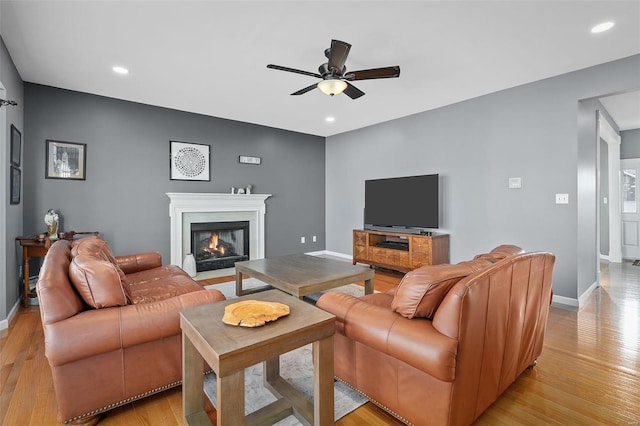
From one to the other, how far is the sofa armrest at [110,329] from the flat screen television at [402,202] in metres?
3.82

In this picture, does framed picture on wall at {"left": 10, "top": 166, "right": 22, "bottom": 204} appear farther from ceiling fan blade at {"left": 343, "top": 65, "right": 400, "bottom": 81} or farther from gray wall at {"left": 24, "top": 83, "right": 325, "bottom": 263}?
ceiling fan blade at {"left": 343, "top": 65, "right": 400, "bottom": 81}

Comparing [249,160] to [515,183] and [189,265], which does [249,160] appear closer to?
[189,265]

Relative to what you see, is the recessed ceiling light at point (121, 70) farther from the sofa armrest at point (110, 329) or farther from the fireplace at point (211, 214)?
the sofa armrest at point (110, 329)

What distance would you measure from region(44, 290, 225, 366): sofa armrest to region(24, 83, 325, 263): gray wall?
10.4 feet

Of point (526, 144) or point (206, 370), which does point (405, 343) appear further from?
point (526, 144)

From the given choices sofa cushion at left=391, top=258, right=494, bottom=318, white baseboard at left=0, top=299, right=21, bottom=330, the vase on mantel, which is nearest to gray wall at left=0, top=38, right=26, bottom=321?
white baseboard at left=0, top=299, right=21, bottom=330

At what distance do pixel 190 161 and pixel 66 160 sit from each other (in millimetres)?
1551

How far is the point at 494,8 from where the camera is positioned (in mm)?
2307

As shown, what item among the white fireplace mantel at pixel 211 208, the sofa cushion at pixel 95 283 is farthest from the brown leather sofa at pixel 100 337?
the white fireplace mantel at pixel 211 208

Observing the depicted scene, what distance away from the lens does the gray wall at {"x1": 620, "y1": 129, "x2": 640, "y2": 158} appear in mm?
5910

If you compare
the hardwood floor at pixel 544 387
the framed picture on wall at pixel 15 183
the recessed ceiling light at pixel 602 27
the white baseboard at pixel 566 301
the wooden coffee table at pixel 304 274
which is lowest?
the hardwood floor at pixel 544 387

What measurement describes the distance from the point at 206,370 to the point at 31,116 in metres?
3.98

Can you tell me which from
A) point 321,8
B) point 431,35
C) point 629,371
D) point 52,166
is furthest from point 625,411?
point 52,166

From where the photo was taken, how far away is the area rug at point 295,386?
173 cm
